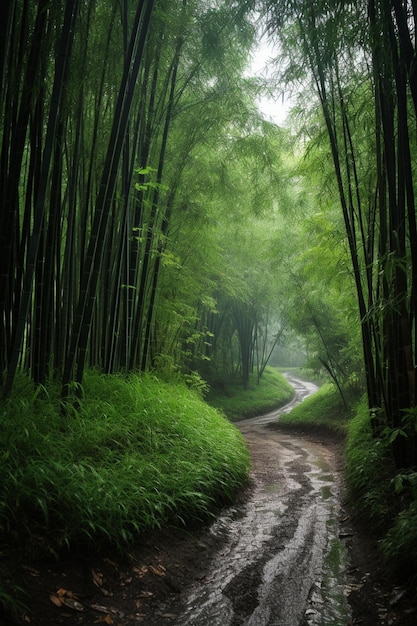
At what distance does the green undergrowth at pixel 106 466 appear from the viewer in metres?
2.10

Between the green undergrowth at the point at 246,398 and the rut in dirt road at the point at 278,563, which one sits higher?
the rut in dirt road at the point at 278,563

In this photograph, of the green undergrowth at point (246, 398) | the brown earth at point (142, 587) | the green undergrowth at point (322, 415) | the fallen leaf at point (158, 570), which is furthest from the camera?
the green undergrowth at point (246, 398)

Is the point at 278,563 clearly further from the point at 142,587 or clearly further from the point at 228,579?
the point at 142,587

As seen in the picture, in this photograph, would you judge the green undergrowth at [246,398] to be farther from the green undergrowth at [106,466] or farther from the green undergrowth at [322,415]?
the green undergrowth at [106,466]

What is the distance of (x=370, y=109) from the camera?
363 cm

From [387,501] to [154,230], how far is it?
10.4ft

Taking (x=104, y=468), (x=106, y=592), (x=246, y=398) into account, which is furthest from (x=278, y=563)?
(x=246, y=398)

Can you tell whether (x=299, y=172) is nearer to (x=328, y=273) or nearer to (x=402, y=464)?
(x=328, y=273)

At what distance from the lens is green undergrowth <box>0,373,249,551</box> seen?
2.10 m

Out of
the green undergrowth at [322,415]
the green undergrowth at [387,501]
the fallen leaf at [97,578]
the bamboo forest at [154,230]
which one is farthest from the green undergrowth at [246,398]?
the fallen leaf at [97,578]

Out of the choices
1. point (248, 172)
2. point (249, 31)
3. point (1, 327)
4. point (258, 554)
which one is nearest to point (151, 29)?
point (249, 31)

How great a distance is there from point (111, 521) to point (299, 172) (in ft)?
13.2

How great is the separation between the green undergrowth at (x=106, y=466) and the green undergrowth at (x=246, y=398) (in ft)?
23.4

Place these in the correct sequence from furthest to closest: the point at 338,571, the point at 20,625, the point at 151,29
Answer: the point at 151,29 → the point at 338,571 → the point at 20,625
